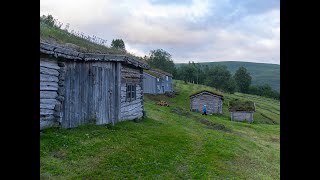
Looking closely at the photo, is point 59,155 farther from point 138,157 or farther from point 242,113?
point 242,113

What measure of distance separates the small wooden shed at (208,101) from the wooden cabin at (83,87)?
26311 mm

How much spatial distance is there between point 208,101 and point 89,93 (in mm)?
31925

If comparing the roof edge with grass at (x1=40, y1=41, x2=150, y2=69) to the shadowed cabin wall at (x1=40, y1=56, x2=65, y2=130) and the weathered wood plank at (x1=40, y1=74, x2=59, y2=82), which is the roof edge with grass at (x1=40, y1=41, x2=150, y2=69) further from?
the weathered wood plank at (x1=40, y1=74, x2=59, y2=82)

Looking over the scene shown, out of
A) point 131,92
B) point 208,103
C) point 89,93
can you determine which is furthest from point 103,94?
point 208,103

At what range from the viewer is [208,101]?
45.2 m

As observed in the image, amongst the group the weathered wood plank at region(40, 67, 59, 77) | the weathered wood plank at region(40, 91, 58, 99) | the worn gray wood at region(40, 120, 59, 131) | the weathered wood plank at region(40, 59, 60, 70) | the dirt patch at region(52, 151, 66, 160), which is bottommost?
the dirt patch at region(52, 151, 66, 160)

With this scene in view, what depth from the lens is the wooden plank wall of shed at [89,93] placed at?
537 inches

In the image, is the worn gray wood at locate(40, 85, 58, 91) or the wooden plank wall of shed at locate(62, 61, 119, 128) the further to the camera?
the wooden plank wall of shed at locate(62, 61, 119, 128)

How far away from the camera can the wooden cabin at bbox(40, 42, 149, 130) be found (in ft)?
40.6

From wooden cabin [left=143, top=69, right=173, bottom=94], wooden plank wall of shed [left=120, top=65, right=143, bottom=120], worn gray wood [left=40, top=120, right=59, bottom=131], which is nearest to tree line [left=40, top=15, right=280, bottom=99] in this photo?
wooden cabin [left=143, top=69, right=173, bottom=94]

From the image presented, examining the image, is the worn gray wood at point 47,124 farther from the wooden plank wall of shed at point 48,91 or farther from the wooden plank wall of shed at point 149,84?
the wooden plank wall of shed at point 149,84

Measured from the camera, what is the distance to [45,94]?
12258mm

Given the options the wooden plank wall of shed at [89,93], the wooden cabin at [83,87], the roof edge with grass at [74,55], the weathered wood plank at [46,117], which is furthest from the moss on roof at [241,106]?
the weathered wood plank at [46,117]
